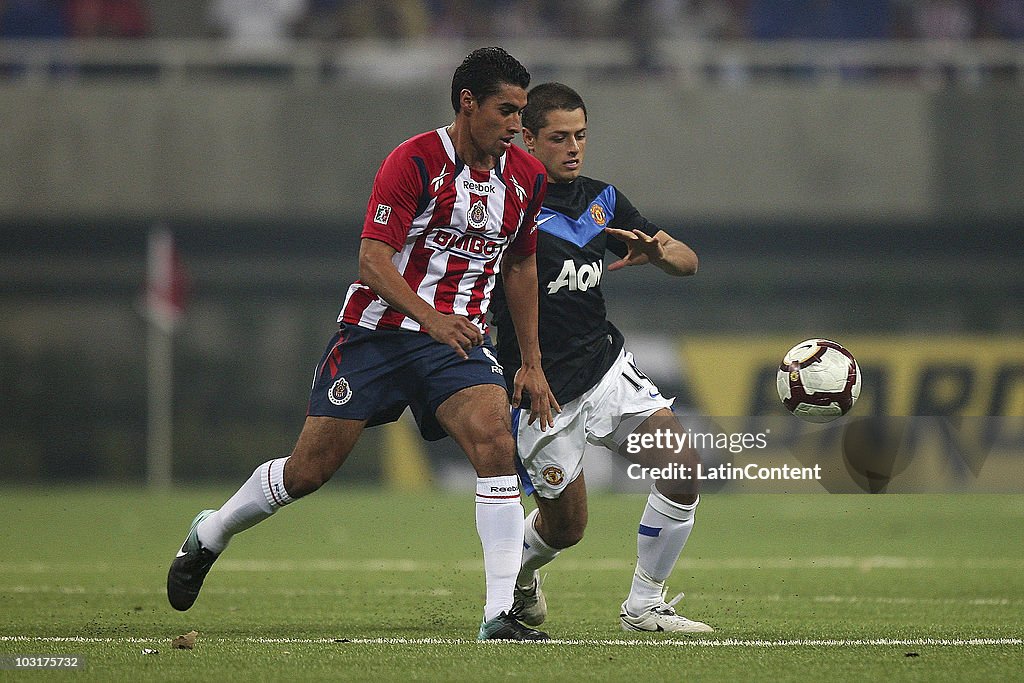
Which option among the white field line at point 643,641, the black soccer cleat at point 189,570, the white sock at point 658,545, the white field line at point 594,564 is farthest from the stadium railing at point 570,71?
the white field line at point 643,641

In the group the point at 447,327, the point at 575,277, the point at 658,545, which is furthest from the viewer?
the point at 575,277

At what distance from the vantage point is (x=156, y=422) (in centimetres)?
1892

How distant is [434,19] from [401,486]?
6.02 meters

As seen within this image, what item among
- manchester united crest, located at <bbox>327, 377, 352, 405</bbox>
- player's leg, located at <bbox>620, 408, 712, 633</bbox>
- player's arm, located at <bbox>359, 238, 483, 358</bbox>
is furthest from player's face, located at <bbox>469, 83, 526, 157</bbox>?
player's leg, located at <bbox>620, 408, 712, 633</bbox>

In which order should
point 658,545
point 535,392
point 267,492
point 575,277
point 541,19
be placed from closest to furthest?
point 267,492
point 535,392
point 658,545
point 575,277
point 541,19

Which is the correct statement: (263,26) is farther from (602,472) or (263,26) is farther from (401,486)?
(602,472)

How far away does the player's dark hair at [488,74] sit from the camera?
18.3 ft

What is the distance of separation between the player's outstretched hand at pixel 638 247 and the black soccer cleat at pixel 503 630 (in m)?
1.51

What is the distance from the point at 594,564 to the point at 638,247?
380 cm

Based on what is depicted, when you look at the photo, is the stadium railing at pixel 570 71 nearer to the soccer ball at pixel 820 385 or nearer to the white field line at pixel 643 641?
the soccer ball at pixel 820 385

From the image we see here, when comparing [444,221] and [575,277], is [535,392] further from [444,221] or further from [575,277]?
[444,221]

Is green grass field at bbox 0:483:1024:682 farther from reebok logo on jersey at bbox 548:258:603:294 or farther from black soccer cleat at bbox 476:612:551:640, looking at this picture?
reebok logo on jersey at bbox 548:258:603:294

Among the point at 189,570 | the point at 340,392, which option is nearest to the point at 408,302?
the point at 340,392

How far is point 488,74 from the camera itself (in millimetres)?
5590
